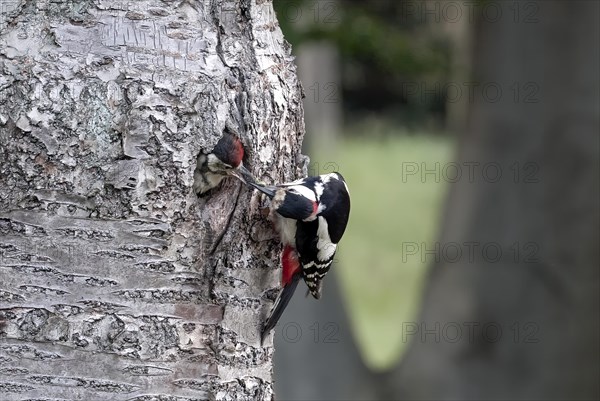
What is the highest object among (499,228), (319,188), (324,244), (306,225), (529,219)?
(319,188)

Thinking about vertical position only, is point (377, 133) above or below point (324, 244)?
below

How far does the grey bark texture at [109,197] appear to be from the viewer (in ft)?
8.91

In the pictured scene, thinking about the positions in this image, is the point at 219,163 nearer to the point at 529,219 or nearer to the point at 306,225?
the point at 306,225

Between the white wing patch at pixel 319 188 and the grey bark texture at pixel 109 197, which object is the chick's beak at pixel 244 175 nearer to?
the grey bark texture at pixel 109 197

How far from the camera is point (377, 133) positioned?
784 inches

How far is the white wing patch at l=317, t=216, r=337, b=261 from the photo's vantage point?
12.3 ft

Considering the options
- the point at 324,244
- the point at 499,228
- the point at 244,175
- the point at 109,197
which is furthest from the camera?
the point at 499,228

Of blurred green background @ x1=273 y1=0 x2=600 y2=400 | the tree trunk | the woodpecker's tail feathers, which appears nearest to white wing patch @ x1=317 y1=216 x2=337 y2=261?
the woodpecker's tail feathers

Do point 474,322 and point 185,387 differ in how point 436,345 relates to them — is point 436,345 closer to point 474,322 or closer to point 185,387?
point 474,322

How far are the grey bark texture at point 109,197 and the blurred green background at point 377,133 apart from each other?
2760mm

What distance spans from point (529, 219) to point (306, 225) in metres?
3.46

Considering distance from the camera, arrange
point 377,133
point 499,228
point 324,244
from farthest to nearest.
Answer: point 377,133
point 499,228
point 324,244

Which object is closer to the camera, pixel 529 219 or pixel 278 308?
pixel 278 308

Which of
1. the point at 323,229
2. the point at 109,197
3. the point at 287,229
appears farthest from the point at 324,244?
the point at 109,197
